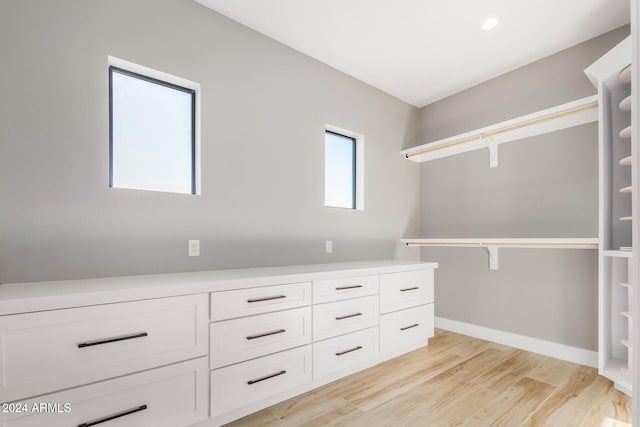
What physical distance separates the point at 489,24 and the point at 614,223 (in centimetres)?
169

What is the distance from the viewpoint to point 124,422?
4.63 feet

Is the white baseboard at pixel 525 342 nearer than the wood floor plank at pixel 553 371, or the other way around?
the wood floor plank at pixel 553 371

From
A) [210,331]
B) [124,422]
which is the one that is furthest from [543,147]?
[124,422]

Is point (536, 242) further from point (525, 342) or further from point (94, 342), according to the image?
point (94, 342)

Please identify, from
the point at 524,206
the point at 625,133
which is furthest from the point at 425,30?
the point at 524,206

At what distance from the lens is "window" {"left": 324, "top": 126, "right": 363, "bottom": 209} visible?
3.12m

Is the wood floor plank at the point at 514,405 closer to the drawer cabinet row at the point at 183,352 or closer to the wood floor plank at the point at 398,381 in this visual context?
the wood floor plank at the point at 398,381

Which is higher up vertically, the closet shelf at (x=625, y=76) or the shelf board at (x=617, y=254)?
the closet shelf at (x=625, y=76)

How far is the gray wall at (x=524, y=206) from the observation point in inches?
101

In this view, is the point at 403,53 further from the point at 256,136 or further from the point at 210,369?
the point at 210,369

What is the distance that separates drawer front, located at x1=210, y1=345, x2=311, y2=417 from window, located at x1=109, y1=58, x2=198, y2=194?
1198mm

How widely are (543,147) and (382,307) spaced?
2.01m

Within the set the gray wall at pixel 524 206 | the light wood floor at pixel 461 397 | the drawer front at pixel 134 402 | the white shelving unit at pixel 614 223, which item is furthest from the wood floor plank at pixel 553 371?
the drawer front at pixel 134 402

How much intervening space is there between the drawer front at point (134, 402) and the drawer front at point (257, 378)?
0.25 ft
